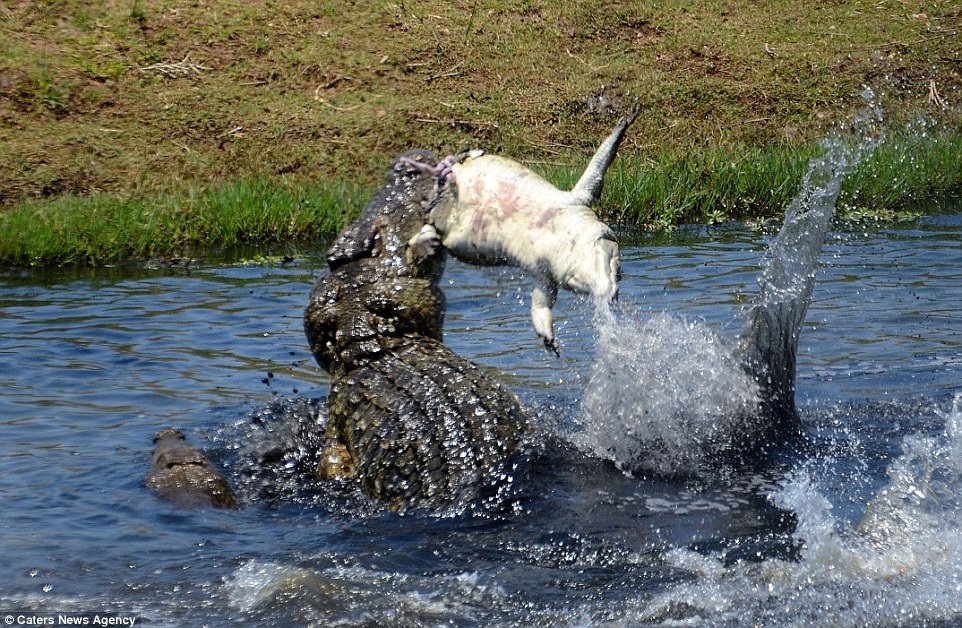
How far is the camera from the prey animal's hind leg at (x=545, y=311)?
3.80 meters

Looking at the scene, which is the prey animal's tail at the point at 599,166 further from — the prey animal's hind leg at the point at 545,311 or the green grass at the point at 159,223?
the green grass at the point at 159,223

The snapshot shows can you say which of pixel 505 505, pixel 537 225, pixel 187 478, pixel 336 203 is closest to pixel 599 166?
pixel 537 225

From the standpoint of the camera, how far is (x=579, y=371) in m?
6.41

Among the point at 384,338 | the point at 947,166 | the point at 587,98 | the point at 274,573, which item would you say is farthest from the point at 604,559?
the point at 587,98

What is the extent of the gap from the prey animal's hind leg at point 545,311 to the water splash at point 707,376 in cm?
92

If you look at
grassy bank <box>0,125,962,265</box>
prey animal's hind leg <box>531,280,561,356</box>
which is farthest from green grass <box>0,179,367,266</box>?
prey animal's hind leg <box>531,280,561,356</box>

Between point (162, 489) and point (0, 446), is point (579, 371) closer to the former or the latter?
point (162, 489)

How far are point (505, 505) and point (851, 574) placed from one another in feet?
4.14

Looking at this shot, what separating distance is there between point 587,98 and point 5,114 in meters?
5.78

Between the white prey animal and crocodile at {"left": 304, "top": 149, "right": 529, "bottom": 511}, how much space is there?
0.82 ft

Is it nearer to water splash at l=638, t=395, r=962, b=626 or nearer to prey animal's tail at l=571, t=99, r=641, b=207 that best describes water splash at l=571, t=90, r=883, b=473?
water splash at l=638, t=395, r=962, b=626

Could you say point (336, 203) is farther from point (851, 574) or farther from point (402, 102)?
point (851, 574)

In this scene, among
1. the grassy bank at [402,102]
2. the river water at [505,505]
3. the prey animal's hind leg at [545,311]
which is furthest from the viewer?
the grassy bank at [402,102]

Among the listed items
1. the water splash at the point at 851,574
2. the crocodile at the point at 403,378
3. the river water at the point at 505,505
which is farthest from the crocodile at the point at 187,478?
the water splash at the point at 851,574
